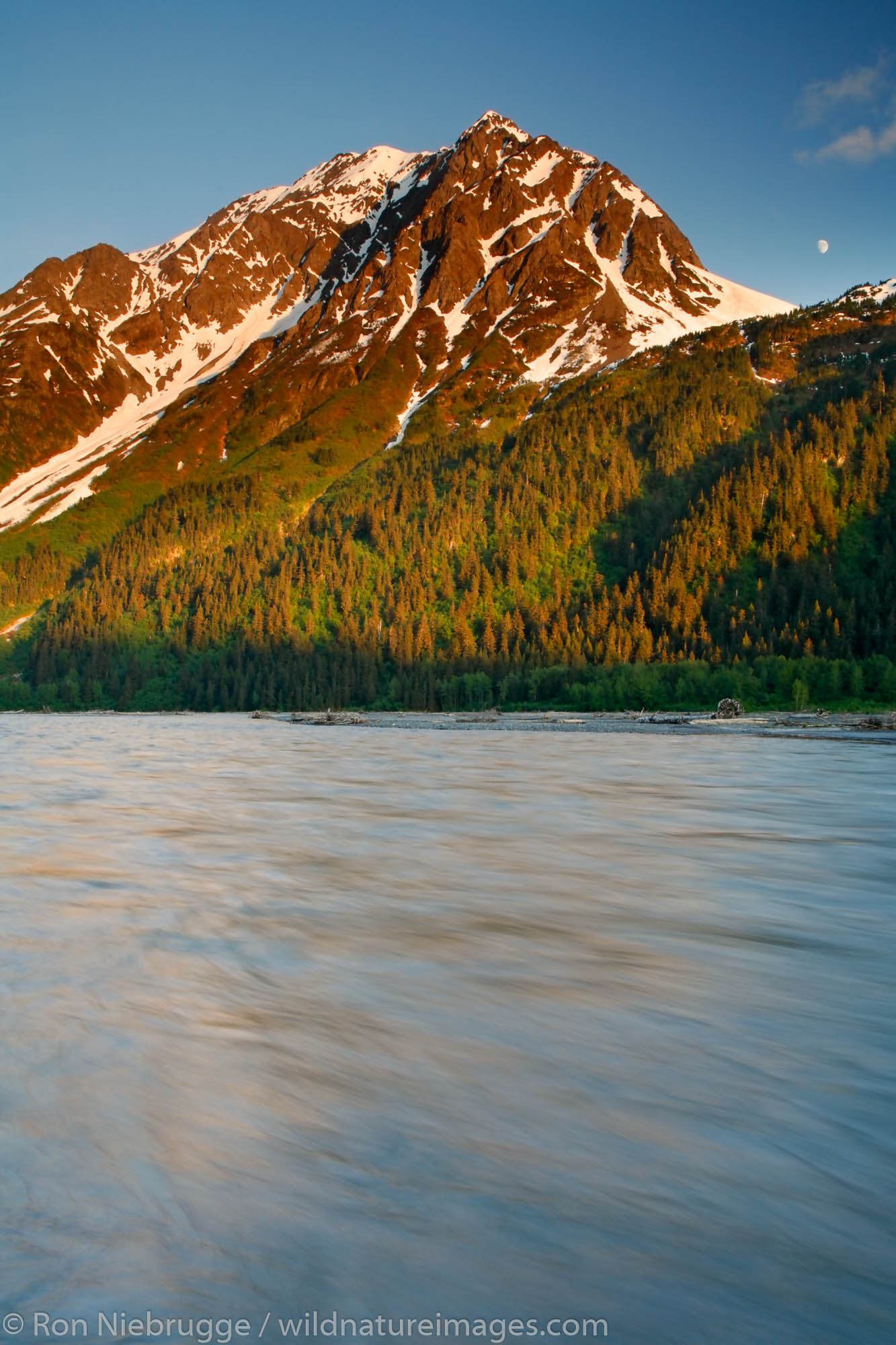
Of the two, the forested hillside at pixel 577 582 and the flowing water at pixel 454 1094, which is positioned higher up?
the forested hillside at pixel 577 582

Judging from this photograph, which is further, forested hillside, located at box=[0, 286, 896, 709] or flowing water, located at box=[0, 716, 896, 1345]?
forested hillside, located at box=[0, 286, 896, 709]

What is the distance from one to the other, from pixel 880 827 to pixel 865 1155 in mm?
14994

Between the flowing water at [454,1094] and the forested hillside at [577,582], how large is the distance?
87975 millimetres

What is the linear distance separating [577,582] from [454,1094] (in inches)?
5693

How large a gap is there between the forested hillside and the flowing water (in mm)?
87975

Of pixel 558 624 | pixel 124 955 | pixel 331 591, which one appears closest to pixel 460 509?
pixel 331 591

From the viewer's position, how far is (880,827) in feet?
56.7

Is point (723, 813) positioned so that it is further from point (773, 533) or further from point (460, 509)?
point (460, 509)

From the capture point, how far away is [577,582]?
14638cm

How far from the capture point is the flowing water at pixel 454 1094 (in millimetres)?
3086

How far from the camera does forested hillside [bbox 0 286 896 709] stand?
112938 millimetres

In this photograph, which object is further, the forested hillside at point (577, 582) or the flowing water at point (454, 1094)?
the forested hillside at point (577, 582)

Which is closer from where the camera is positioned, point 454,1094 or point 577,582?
point 454,1094

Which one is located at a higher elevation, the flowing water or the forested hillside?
the forested hillside
